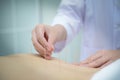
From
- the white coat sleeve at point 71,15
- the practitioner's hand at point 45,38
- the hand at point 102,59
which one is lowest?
the hand at point 102,59

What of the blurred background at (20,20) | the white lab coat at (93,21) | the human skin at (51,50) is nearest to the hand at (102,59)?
the human skin at (51,50)

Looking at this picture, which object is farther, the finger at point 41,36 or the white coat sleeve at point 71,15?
the white coat sleeve at point 71,15

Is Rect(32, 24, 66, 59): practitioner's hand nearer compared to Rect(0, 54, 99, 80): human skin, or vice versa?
Rect(0, 54, 99, 80): human skin

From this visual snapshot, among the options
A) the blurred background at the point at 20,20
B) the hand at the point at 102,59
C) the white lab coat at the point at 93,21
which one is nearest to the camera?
the hand at the point at 102,59

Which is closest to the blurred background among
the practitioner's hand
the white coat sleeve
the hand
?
the white coat sleeve

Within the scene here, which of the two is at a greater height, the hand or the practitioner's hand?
the practitioner's hand

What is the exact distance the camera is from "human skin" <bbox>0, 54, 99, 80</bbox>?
1.66 feet

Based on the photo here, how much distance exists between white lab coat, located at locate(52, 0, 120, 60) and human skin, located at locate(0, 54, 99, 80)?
0.35 m

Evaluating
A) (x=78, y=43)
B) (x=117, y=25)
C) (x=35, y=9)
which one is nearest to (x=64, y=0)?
(x=117, y=25)

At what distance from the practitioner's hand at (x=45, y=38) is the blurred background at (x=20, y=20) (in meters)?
0.54

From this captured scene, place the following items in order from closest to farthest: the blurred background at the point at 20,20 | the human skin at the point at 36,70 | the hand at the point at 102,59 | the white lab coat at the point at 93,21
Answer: the human skin at the point at 36,70 → the hand at the point at 102,59 → the white lab coat at the point at 93,21 → the blurred background at the point at 20,20

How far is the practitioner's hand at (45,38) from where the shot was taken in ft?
2.35

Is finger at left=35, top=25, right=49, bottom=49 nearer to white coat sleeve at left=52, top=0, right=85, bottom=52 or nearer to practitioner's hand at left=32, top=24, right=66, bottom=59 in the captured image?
practitioner's hand at left=32, top=24, right=66, bottom=59

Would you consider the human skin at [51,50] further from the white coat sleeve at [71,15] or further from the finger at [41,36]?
the white coat sleeve at [71,15]
